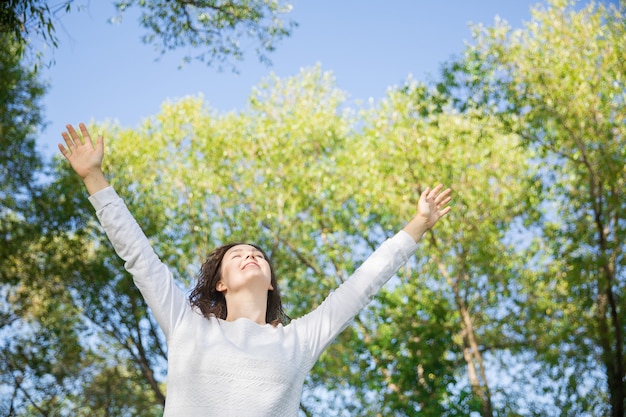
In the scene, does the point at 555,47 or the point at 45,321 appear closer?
the point at 555,47

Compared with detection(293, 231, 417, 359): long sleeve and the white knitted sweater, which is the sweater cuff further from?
detection(293, 231, 417, 359): long sleeve

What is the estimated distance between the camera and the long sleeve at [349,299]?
9.11 feet

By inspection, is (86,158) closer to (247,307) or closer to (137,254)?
(137,254)

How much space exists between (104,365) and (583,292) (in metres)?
A: 9.80

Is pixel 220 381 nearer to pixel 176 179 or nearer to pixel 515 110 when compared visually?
pixel 515 110

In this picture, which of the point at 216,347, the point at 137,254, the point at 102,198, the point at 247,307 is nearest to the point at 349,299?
the point at 247,307

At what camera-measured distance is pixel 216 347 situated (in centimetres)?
255

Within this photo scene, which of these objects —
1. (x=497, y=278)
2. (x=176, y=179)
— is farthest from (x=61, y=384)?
(x=497, y=278)

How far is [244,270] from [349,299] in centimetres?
43

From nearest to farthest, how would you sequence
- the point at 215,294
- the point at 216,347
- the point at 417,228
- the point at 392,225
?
the point at 216,347 → the point at 417,228 → the point at 215,294 → the point at 392,225

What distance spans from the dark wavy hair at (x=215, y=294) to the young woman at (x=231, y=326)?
0.37ft

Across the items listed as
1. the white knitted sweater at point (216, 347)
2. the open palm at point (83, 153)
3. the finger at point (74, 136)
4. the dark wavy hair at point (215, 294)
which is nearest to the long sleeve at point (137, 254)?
the white knitted sweater at point (216, 347)

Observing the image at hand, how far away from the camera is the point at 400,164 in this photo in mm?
13883

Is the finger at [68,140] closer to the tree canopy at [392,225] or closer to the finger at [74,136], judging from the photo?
the finger at [74,136]
